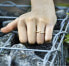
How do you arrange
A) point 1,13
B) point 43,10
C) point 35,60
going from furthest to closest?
1. point 1,13
2. point 43,10
3. point 35,60

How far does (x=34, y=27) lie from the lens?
2.66ft

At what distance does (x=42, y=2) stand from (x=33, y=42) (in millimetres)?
247

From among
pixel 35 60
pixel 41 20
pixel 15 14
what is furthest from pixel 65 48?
pixel 35 60

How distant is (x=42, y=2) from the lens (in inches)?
38.7

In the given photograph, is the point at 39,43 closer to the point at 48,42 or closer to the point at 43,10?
the point at 48,42

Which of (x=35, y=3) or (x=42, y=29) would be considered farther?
(x=35, y=3)

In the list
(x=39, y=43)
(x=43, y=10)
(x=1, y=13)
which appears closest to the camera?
(x=39, y=43)

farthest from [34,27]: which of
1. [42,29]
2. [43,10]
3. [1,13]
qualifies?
[1,13]

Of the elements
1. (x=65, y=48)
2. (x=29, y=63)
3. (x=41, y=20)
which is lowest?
(x=65, y=48)

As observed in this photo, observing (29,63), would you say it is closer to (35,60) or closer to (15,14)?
(35,60)

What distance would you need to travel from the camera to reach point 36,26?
2.72ft

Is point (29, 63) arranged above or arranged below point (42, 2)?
below

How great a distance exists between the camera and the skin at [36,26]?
0.79 m

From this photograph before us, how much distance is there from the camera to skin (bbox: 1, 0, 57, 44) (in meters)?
0.79
